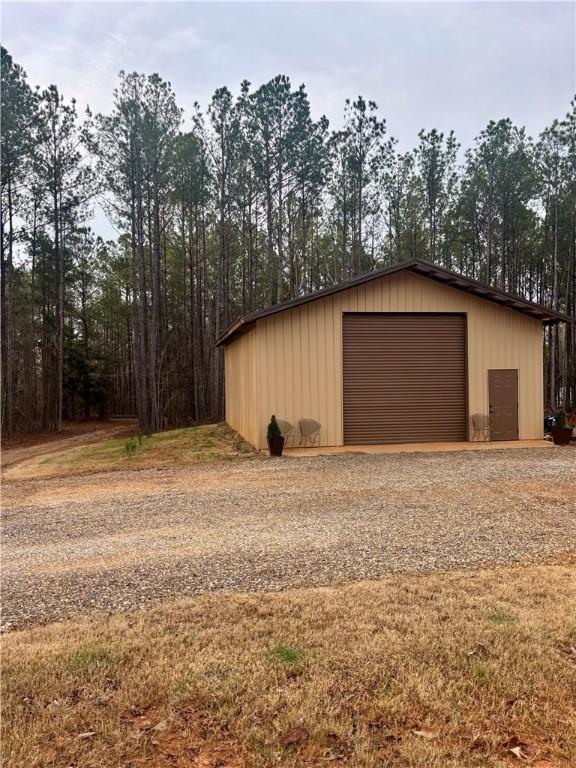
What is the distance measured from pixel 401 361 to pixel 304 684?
1067 cm

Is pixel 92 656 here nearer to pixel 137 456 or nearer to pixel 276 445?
pixel 276 445

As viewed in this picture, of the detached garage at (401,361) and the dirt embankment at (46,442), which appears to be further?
the dirt embankment at (46,442)

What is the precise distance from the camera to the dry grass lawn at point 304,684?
2062 millimetres

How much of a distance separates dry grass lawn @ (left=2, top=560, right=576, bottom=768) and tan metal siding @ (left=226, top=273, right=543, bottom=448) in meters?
8.45

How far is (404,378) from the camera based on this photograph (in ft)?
41.3

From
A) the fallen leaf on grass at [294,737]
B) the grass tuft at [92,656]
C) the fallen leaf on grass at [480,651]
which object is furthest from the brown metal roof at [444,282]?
the fallen leaf on grass at [294,737]

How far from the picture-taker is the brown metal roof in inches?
458

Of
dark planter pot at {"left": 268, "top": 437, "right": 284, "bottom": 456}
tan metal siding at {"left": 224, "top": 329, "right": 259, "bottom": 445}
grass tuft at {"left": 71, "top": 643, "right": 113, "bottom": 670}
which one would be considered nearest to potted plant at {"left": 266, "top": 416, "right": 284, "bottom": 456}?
dark planter pot at {"left": 268, "top": 437, "right": 284, "bottom": 456}

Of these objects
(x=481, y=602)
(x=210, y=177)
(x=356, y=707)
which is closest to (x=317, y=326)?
(x=481, y=602)

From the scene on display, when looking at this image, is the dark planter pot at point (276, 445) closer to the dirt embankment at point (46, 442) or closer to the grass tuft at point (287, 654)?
the dirt embankment at point (46, 442)

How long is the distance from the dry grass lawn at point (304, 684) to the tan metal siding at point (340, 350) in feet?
27.7

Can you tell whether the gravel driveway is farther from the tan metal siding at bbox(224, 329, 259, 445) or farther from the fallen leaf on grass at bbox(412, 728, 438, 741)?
the tan metal siding at bbox(224, 329, 259, 445)

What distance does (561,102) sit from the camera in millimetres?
20719

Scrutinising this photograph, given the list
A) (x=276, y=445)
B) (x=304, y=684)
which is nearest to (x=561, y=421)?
(x=276, y=445)
